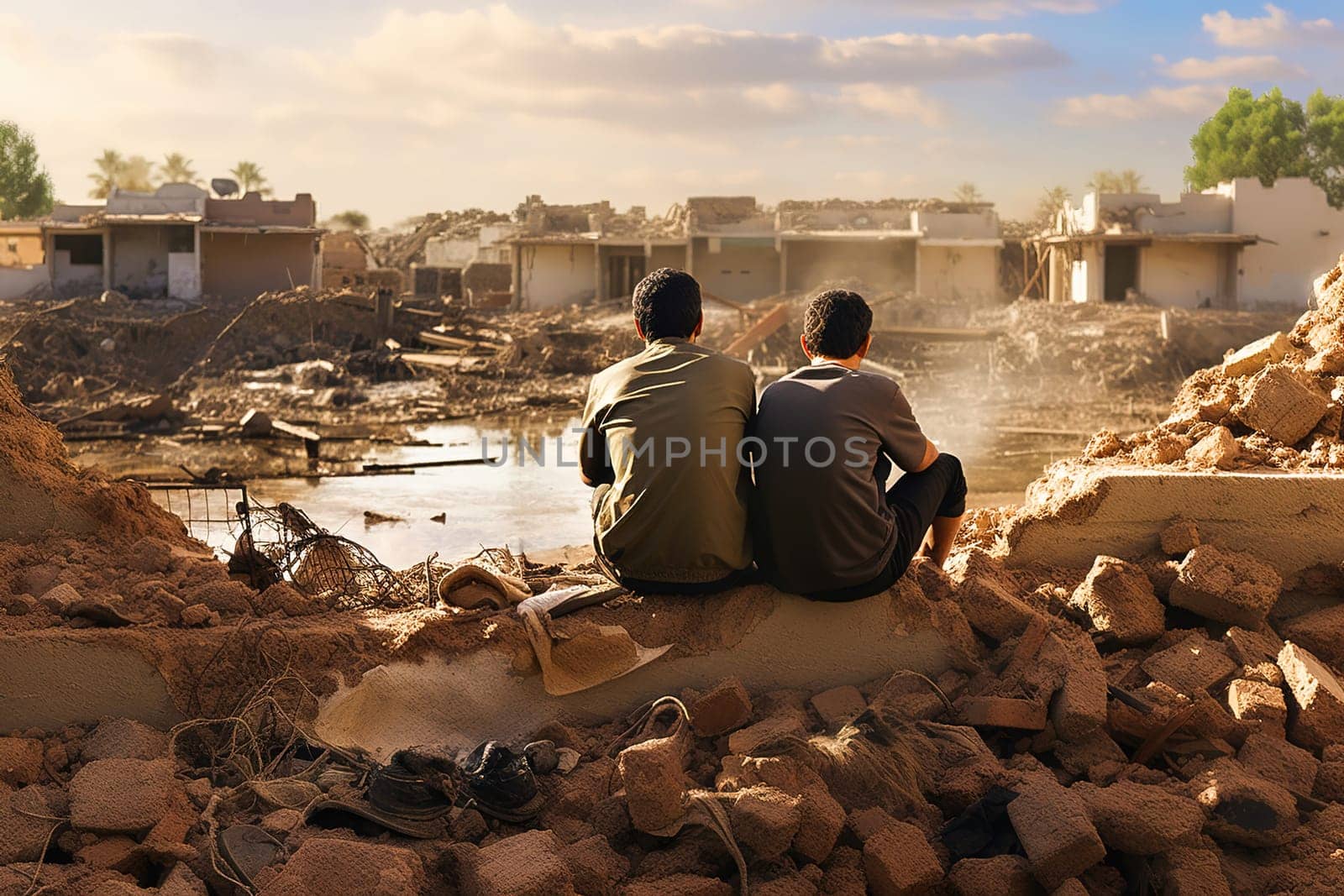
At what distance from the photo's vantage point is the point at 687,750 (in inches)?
153

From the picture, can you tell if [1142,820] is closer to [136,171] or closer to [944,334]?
[944,334]

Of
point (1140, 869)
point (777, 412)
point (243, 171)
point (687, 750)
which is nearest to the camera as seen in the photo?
point (1140, 869)

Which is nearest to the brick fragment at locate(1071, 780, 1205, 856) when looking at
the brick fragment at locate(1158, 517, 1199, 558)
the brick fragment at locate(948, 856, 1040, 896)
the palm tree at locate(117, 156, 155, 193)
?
the brick fragment at locate(948, 856, 1040, 896)

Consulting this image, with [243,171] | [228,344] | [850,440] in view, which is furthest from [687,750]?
[243,171]

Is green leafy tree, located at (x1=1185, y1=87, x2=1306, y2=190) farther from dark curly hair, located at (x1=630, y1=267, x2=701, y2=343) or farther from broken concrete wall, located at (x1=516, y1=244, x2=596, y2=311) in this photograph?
dark curly hair, located at (x1=630, y1=267, x2=701, y2=343)

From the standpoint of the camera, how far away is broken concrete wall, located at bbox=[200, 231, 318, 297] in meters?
33.4

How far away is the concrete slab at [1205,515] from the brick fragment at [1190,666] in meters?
0.57

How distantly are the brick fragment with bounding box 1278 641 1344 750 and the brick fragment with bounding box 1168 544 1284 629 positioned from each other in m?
0.36

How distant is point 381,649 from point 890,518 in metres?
1.75

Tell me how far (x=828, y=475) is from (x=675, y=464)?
493 millimetres

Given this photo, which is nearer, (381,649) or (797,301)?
(381,649)

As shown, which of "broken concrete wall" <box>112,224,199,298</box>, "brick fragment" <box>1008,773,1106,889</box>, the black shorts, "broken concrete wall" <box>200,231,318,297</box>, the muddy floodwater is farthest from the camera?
"broken concrete wall" <box>200,231,318,297</box>

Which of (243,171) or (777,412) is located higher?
(243,171)

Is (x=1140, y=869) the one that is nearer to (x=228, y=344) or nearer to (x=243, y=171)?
(x=228, y=344)
